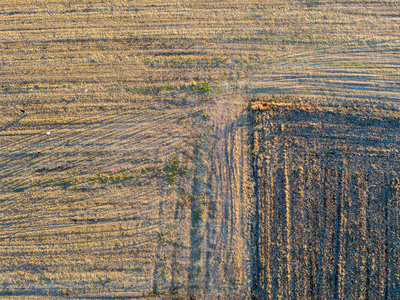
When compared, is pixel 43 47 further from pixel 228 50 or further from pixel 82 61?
pixel 228 50

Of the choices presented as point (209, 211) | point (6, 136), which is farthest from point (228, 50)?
point (6, 136)

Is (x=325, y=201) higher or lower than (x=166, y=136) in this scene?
lower

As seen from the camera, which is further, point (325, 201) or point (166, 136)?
point (166, 136)

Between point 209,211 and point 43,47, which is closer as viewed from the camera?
point 209,211

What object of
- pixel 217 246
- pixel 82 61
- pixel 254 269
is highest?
pixel 82 61

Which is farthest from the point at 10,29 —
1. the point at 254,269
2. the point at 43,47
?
the point at 254,269

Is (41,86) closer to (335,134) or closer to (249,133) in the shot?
(249,133)

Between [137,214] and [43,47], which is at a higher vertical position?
[43,47]
